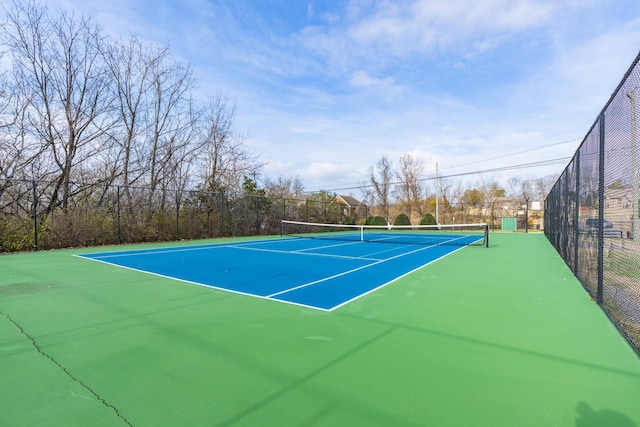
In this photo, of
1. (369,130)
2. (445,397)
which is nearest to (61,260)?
(445,397)

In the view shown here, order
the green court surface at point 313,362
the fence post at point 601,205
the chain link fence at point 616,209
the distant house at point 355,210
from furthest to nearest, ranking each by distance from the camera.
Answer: the distant house at point 355,210
the fence post at point 601,205
the chain link fence at point 616,209
the green court surface at point 313,362

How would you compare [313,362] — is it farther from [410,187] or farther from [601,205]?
[410,187]

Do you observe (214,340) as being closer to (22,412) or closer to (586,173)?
(22,412)

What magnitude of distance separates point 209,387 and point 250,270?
182 inches

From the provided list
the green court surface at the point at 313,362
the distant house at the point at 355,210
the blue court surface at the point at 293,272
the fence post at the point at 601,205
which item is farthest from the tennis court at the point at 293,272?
the distant house at the point at 355,210

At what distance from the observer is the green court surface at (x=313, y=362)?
1846mm

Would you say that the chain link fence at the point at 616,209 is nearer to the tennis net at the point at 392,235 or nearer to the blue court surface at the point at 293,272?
the blue court surface at the point at 293,272

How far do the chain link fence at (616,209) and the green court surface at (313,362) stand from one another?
0.29m

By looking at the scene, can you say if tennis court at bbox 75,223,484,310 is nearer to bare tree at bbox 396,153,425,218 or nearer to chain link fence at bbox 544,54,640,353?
chain link fence at bbox 544,54,640,353

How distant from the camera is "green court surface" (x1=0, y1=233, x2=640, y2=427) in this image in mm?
1846

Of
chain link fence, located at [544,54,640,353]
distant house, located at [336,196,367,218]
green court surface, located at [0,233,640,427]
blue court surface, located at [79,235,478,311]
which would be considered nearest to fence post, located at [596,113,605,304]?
chain link fence, located at [544,54,640,353]

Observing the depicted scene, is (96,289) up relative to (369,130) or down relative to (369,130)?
down

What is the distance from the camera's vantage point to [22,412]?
1.83 meters

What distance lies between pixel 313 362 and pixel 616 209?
3.53m
